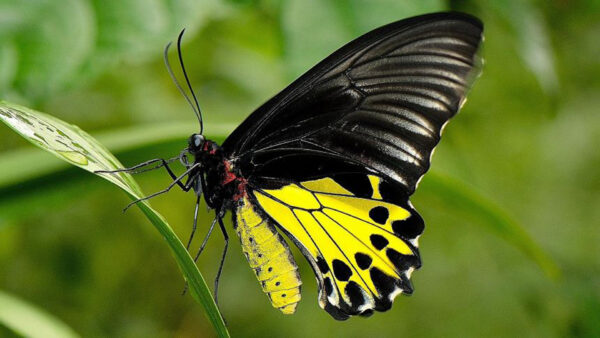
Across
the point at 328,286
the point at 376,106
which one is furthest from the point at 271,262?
the point at 376,106

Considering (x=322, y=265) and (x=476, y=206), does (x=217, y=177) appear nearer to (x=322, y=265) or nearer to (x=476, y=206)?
(x=322, y=265)

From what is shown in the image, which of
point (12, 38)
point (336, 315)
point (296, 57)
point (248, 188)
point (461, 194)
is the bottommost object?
point (336, 315)

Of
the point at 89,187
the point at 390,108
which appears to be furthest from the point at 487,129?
the point at 89,187

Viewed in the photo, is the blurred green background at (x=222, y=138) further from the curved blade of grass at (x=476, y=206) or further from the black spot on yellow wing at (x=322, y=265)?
the black spot on yellow wing at (x=322, y=265)

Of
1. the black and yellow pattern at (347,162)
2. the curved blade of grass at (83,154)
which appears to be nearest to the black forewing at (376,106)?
the black and yellow pattern at (347,162)

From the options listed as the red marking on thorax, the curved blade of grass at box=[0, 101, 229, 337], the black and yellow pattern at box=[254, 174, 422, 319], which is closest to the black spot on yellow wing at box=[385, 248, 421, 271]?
the black and yellow pattern at box=[254, 174, 422, 319]

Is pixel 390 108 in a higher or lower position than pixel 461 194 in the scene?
higher

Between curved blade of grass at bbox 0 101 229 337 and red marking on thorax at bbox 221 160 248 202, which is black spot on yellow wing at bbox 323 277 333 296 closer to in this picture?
red marking on thorax at bbox 221 160 248 202

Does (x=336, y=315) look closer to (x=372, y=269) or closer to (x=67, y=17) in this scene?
(x=372, y=269)
